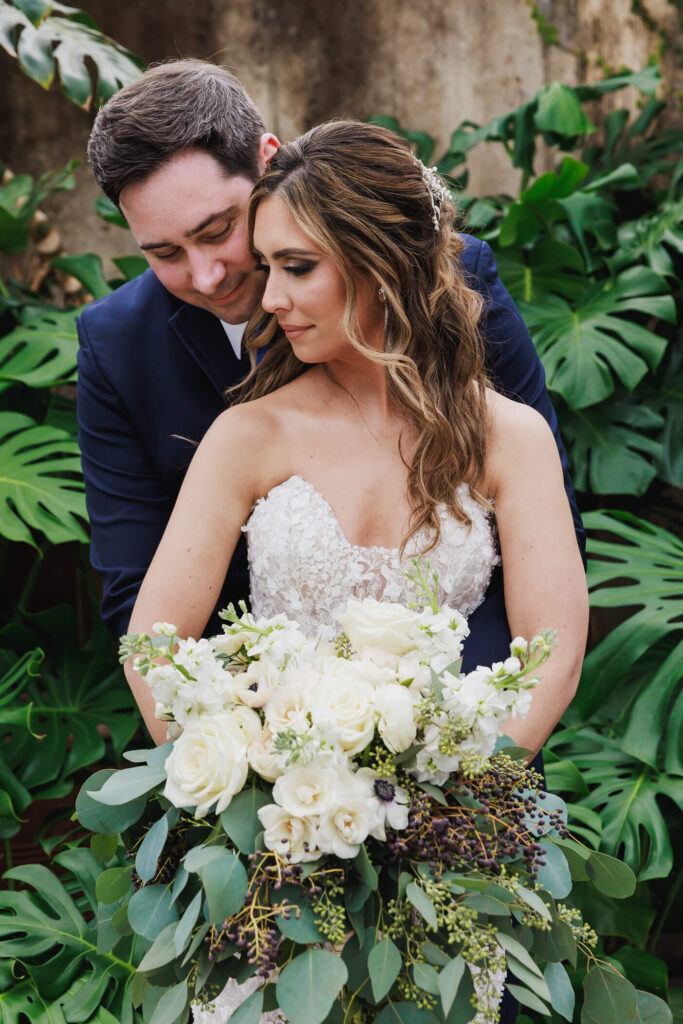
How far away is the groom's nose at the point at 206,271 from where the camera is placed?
1953 millimetres

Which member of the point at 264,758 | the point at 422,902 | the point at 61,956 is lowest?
the point at 61,956

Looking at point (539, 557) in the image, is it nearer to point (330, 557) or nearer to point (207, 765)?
point (330, 557)

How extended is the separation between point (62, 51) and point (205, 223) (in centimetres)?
111

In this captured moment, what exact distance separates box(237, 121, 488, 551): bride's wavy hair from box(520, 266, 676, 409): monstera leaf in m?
1.18

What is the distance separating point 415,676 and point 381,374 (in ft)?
2.81

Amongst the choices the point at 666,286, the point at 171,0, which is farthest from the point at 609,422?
the point at 171,0

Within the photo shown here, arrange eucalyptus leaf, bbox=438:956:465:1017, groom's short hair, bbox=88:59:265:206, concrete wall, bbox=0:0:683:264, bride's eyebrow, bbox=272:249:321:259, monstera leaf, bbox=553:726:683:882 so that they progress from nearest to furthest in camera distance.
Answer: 1. eucalyptus leaf, bbox=438:956:465:1017
2. bride's eyebrow, bbox=272:249:321:259
3. groom's short hair, bbox=88:59:265:206
4. monstera leaf, bbox=553:726:683:882
5. concrete wall, bbox=0:0:683:264

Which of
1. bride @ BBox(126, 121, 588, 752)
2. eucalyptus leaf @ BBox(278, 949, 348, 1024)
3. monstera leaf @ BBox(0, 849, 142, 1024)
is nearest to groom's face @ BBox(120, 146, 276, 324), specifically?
bride @ BBox(126, 121, 588, 752)

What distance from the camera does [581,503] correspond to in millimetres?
4020

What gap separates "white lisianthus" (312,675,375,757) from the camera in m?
1.18

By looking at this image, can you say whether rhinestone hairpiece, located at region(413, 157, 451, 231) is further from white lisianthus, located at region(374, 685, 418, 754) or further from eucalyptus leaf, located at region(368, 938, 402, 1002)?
eucalyptus leaf, located at region(368, 938, 402, 1002)

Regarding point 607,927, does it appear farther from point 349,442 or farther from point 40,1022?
point 349,442

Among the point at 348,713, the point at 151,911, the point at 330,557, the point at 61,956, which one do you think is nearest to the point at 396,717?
the point at 348,713

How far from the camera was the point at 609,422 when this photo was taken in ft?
11.1
